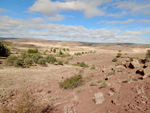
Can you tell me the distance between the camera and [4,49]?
31.9m

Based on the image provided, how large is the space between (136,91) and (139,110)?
1.86 metres

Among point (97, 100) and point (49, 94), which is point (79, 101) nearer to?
point (97, 100)

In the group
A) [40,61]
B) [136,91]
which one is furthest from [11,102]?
[40,61]

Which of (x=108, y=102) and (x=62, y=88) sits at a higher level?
(x=108, y=102)

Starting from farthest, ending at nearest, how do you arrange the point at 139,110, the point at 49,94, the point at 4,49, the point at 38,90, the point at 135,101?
the point at 4,49
the point at 38,90
the point at 49,94
the point at 135,101
the point at 139,110

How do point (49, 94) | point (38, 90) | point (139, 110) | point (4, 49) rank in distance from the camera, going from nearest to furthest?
point (139, 110)
point (49, 94)
point (38, 90)
point (4, 49)

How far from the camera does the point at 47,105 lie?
23.7ft

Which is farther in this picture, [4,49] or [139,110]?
[4,49]

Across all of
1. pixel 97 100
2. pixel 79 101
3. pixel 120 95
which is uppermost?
pixel 120 95

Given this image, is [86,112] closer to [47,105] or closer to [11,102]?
[47,105]

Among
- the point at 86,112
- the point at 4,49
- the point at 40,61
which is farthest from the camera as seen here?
the point at 4,49

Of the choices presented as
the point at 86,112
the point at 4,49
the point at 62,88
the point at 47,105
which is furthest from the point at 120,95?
the point at 4,49

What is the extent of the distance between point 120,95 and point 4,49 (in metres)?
37.4

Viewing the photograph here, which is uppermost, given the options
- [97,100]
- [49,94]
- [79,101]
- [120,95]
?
[120,95]
